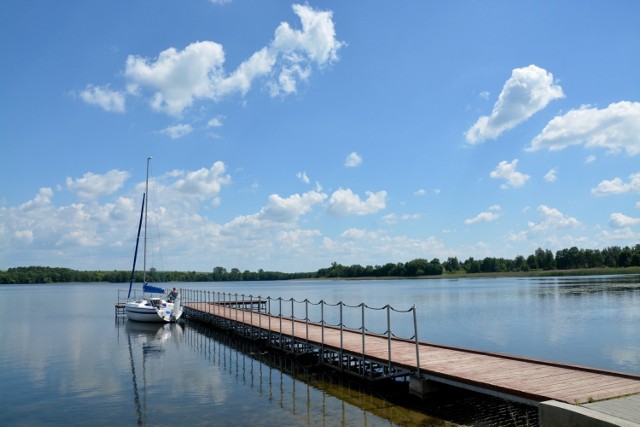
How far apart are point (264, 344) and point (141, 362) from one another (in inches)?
211

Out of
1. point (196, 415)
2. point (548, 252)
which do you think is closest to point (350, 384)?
point (196, 415)

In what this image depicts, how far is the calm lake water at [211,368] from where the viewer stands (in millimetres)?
12375

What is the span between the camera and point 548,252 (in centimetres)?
13625

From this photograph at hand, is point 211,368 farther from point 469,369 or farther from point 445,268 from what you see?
point 445,268

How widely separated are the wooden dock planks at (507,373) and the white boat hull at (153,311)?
19445mm

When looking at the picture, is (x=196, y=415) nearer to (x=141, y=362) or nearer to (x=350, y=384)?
(x=350, y=384)

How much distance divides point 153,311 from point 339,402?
2280 centimetres

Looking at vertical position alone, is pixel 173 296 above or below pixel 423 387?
above

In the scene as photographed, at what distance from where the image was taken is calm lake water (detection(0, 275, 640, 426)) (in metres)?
12.4

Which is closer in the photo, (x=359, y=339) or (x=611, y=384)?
(x=611, y=384)

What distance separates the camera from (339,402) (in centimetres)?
1309

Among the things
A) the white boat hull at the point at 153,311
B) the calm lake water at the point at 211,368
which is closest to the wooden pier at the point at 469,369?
the calm lake water at the point at 211,368

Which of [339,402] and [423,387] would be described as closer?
[423,387]

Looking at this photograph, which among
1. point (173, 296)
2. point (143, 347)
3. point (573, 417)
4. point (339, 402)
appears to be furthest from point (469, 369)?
point (173, 296)
